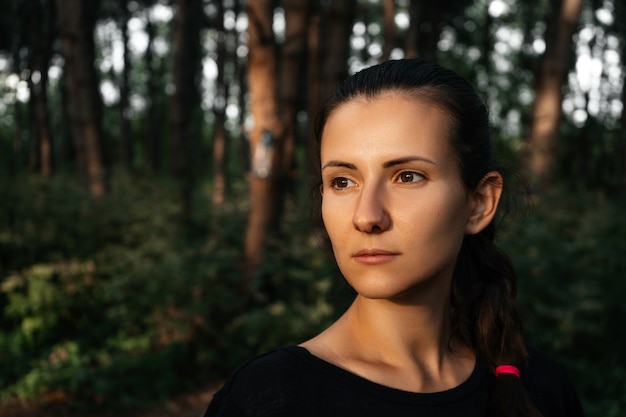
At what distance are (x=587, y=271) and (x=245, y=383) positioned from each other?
18.4 ft

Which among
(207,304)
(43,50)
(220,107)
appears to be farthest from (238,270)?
(220,107)

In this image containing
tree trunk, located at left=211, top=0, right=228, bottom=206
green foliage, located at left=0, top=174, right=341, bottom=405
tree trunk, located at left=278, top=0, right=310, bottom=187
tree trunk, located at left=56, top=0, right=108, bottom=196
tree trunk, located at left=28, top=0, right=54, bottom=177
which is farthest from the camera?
tree trunk, located at left=211, top=0, right=228, bottom=206

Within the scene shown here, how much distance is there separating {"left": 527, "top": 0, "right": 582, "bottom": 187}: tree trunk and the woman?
23.9 feet

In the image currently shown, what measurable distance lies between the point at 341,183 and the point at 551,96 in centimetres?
839

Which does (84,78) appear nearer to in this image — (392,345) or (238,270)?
(238,270)

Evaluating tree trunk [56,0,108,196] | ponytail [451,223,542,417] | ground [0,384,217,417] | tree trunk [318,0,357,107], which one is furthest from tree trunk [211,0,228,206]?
ponytail [451,223,542,417]

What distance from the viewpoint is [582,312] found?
19.7 feet

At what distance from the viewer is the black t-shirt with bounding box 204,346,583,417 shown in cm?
159

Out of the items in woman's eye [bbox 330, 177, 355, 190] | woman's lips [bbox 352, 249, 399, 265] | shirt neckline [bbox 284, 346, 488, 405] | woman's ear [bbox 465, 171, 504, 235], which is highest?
woman's eye [bbox 330, 177, 355, 190]

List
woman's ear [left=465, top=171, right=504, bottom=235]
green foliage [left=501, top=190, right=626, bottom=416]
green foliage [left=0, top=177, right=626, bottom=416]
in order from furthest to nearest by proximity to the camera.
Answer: green foliage [left=0, top=177, right=626, bottom=416], green foliage [left=501, top=190, right=626, bottom=416], woman's ear [left=465, top=171, right=504, bottom=235]

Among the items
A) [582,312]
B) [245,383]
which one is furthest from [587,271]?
[245,383]

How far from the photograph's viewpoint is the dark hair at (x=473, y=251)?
181 cm

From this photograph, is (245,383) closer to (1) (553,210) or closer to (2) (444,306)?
(2) (444,306)

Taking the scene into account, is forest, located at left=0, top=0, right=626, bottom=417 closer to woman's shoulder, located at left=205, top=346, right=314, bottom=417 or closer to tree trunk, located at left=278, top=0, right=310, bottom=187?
tree trunk, located at left=278, top=0, right=310, bottom=187
